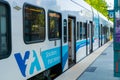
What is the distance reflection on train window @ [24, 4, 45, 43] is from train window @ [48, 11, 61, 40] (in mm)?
616

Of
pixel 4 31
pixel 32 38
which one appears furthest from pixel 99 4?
pixel 4 31

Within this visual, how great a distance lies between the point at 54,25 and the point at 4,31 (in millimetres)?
3550

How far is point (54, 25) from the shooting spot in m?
9.00

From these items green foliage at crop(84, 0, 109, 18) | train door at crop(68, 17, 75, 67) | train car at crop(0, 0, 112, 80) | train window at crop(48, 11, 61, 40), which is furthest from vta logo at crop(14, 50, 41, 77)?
green foliage at crop(84, 0, 109, 18)

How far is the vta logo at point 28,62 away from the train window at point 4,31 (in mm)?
331

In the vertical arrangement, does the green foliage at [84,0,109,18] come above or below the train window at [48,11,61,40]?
above

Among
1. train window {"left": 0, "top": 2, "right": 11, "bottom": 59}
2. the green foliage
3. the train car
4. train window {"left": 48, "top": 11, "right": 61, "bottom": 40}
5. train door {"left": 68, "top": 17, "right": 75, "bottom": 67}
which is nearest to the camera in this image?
train window {"left": 0, "top": 2, "right": 11, "bottom": 59}

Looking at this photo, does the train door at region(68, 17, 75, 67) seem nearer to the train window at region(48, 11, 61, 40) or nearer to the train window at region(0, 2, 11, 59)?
the train window at region(48, 11, 61, 40)

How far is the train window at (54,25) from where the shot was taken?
8453 mm

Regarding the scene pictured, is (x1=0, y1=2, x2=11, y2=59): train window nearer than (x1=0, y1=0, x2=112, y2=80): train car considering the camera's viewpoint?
Yes

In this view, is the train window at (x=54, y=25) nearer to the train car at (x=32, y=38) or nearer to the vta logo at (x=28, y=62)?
the train car at (x=32, y=38)

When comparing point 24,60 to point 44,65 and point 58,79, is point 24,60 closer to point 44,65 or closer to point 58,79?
point 44,65

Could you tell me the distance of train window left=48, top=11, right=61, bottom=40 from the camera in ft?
27.7

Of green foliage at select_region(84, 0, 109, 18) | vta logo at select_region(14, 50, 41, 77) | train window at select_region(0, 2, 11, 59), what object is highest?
green foliage at select_region(84, 0, 109, 18)
